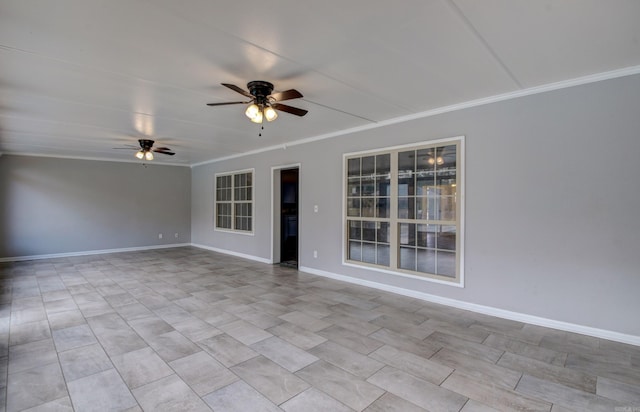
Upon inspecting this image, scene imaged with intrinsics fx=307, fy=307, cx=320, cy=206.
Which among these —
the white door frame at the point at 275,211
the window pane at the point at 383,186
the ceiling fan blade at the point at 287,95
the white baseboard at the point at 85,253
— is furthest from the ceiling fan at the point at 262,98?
the white baseboard at the point at 85,253

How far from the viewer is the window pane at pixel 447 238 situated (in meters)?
4.14

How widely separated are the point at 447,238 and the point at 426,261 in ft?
1.56

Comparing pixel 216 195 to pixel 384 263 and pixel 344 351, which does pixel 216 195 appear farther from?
pixel 344 351

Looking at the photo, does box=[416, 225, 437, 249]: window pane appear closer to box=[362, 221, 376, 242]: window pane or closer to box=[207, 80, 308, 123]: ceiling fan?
box=[362, 221, 376, 242]: window pane

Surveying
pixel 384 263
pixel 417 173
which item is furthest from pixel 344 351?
pixel 417 173

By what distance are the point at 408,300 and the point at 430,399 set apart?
7.44ft

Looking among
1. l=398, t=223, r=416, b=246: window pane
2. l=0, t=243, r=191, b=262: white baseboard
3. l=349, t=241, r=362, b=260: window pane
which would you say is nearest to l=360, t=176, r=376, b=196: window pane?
l=398, t=223, r=416, b=246: window pane

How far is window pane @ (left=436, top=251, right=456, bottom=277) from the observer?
13.7 feet

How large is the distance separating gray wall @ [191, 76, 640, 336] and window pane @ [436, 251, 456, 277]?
20cm

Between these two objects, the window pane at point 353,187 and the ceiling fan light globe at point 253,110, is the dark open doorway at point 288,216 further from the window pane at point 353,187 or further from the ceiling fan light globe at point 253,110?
the ceiling fan light globe at point 253,110

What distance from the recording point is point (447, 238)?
4211 millimetres

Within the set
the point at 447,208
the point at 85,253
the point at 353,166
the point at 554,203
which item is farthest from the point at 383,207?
the point at 85,253

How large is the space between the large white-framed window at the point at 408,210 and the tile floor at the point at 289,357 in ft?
1.96

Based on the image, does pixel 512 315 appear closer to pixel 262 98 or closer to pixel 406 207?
pixel 406 207
